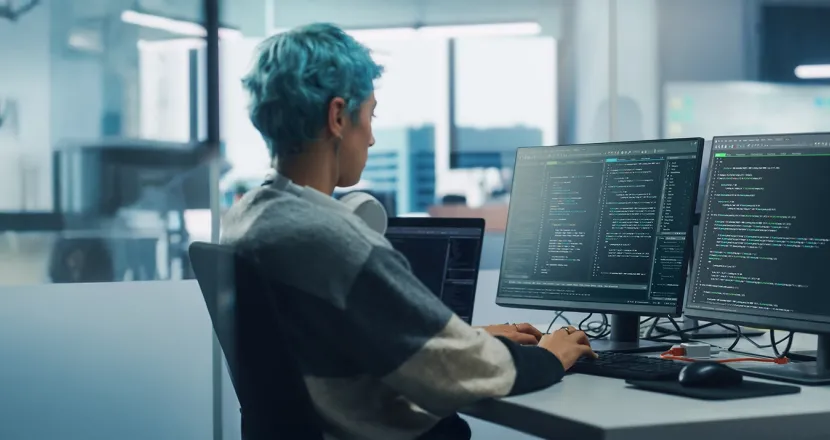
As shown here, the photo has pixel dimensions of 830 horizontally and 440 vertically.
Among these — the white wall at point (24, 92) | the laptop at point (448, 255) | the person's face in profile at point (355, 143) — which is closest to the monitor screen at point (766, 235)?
the laptop at point (448, 255)

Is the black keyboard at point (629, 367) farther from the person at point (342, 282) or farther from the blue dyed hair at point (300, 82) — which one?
the blue dyed hair at point (300, 82)

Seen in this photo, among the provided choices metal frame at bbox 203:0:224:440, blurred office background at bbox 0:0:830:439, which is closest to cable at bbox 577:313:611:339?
blurred office background at bbox 0:0:830:439

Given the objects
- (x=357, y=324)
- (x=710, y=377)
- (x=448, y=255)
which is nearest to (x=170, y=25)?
(x=448, y=255)

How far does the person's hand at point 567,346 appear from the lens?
153 cm

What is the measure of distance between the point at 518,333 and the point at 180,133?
1.92 m

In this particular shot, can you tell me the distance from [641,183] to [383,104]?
1799 mm

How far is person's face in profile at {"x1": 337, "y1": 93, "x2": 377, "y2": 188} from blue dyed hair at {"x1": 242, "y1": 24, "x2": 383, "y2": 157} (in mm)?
17

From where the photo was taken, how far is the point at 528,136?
149 inches

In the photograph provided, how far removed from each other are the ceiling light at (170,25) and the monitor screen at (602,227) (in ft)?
5.27

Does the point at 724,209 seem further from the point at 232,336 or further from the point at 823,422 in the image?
the point at 232,336

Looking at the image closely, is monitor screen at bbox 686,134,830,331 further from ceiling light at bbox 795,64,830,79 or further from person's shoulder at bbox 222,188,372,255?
ceiling light at bbox 795,64,830,79

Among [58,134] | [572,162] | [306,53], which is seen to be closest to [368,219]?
[306,53]

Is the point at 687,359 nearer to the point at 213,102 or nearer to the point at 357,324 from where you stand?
the point at 357,324

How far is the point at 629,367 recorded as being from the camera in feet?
5.11
